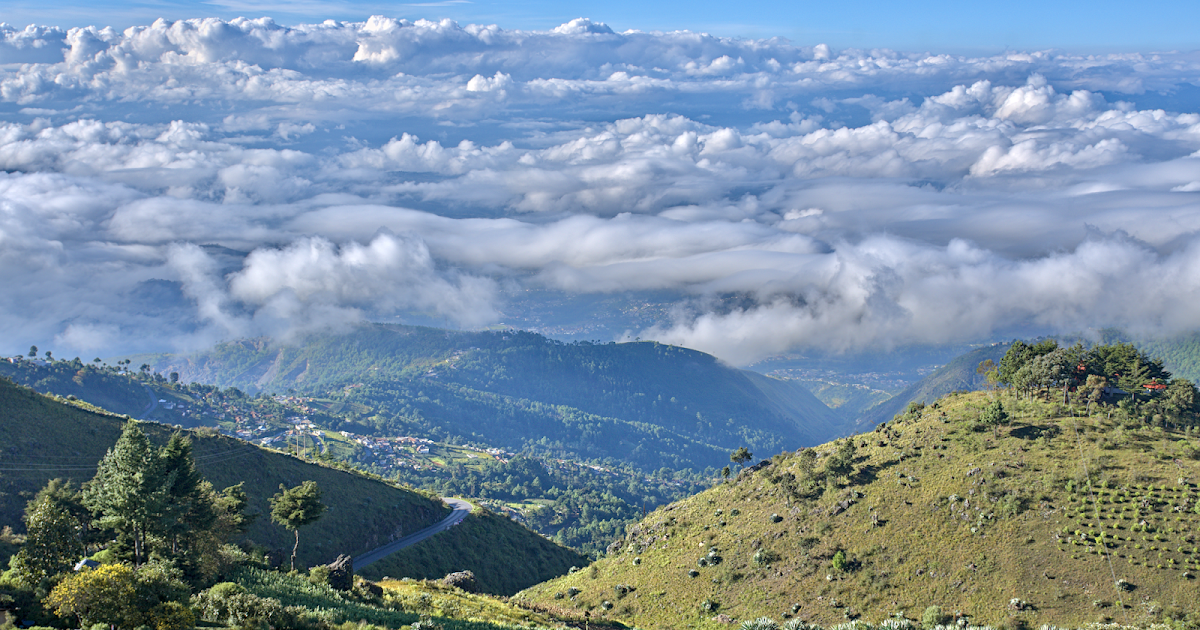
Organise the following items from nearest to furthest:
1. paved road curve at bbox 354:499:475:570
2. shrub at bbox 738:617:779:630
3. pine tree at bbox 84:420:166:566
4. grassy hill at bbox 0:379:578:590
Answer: pine tree at bbox 84:420:166:566
shrub at bbox 738:617:779:630
grassy hill at bbox 0:379:578:590
paved road curve at bbox 354:499:475:570

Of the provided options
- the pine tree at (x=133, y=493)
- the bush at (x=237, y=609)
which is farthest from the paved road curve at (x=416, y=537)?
the bush at (x=237, y=609)

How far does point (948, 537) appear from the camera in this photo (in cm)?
7394

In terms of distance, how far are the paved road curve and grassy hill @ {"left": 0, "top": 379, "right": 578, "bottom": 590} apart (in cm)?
152

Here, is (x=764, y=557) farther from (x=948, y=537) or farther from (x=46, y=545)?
(x=46, y=545)

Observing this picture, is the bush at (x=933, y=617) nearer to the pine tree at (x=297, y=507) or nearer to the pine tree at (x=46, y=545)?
the pine tree at (x=297, y=507)

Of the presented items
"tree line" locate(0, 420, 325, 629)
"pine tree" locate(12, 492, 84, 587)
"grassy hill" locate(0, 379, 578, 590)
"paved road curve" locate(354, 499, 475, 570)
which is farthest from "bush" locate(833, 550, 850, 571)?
"pine tree" locate(12, 492, 84, 587)

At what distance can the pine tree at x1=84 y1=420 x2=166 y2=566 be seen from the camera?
46750 millimetres

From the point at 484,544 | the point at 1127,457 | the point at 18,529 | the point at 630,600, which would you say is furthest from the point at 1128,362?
the point at 18,529

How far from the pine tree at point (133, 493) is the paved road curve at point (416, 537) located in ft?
178

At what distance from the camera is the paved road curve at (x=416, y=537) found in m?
103

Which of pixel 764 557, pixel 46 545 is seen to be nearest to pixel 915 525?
pixel 764 557

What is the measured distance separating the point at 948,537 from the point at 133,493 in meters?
72.9

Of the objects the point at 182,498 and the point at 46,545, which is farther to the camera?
the point at 182,498

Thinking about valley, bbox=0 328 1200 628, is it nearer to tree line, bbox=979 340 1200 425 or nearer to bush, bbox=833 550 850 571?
bush, bbox=833 550 850 571
